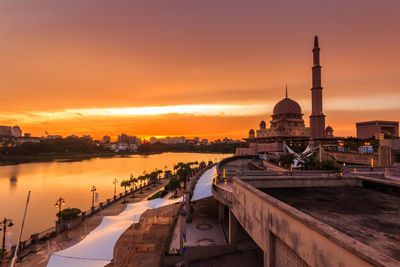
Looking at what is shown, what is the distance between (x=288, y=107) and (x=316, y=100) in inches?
943

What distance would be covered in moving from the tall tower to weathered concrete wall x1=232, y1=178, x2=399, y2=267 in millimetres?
60348

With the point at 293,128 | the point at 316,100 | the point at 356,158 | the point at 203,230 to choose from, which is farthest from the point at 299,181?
the point at 293,128

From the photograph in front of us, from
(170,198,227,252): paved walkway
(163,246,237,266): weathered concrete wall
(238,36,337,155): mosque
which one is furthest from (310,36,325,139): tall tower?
(163,246,237,266): weathered concrete wall

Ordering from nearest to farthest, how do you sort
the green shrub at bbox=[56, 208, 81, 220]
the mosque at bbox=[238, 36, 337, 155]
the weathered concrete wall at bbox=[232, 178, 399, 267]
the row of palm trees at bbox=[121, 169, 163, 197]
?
the weathered concrete wall at bbox=[232, 178, 399, 267] < the green shrub at bbox=[56, 208, 81, 220] < the row of palm trees at bbox=[121, 169, 163, 197] < the mosque at bbox=[238, 36, 337, 155]

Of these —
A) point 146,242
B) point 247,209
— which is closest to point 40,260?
point 146,242

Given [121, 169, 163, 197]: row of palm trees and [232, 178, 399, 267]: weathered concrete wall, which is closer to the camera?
[232, 178, 399, 267]: weathered concrete wall

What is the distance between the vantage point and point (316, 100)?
197 feet

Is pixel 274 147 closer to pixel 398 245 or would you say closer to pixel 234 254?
pixel 234 254

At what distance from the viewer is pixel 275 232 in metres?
6.83

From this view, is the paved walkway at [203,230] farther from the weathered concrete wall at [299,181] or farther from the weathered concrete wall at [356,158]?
the weathered concrete wall at [356,158]

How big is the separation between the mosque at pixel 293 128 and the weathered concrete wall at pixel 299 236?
61.0 metres

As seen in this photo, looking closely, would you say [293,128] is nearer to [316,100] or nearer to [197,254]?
[316,100]

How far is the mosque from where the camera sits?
6012 cm

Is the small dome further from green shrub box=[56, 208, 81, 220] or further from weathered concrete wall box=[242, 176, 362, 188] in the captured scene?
green shrub box=[56, 208, 81, 220]
